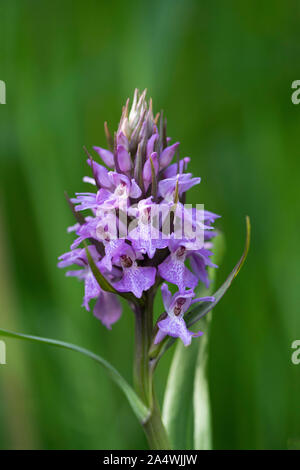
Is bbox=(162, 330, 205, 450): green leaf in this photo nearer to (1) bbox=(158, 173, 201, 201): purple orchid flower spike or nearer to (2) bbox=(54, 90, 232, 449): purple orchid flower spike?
(2) bbox=(54, 90, 232, 449): purple orchid flower spike

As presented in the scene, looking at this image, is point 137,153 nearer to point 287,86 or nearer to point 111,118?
point 111,118

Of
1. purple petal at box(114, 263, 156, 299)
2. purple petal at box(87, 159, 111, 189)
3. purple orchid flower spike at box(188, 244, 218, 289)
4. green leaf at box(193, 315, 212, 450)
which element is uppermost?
purple petal at box(87, 159, 111, 189)

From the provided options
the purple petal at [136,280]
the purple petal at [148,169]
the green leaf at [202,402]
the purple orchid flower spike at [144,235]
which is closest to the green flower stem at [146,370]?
the purple orchid flower spike at [144,235]

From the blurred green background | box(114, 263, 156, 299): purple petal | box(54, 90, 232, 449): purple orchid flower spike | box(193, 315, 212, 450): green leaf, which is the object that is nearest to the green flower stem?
box(54, 90, 232, 449): purple orchid flower spike

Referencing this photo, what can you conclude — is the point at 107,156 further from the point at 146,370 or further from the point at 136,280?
the point at 146,370

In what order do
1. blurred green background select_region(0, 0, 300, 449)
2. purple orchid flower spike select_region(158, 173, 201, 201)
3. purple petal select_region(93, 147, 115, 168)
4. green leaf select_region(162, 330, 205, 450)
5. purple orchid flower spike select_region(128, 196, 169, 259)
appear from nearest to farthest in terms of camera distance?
1. purple orchid flower spike select_region(128, 196, 169, 259)
2. purple orchid flower spike select_region(158, 173, 201, 201)
3. purple petal select_region(93, 147, 115, 168)
4. green leaf select_region(162, 330, 205, 450)
5. blurred green background select_region(0, 0, 300, 449)

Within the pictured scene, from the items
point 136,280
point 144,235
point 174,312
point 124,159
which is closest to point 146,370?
point 174,312

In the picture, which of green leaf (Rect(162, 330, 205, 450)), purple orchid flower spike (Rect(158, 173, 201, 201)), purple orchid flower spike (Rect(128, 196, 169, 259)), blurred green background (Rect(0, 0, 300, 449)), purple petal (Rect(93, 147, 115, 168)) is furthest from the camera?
blurred green background (Rect(0, 0, 300, 449))
